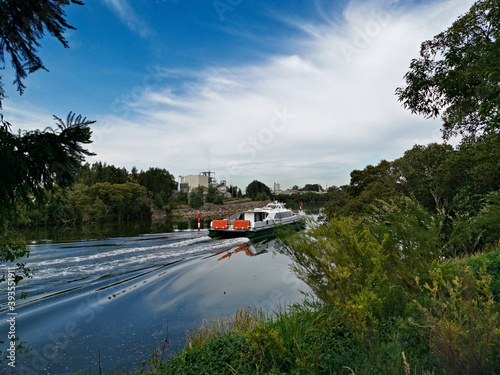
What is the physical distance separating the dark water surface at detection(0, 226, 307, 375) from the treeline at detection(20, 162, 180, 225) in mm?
9131

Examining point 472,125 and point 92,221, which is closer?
point 472,125

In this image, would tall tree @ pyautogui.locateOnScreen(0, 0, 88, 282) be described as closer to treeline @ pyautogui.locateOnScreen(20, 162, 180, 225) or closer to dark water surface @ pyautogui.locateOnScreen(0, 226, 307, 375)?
dark water surface @ pyautogui.locateOnScreen(0, 226, 307, 375)

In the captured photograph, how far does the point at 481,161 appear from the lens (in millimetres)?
10852

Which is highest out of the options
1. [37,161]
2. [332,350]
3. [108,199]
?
[108,199]

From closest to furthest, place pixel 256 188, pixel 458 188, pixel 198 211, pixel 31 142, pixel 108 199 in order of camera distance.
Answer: pixel 31 142
pixel 458 188
pixel 108 199
pixel 198 211
pixel 256 188

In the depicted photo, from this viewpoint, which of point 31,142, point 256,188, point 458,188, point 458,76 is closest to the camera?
point 31,142

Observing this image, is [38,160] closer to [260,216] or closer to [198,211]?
[260,216]

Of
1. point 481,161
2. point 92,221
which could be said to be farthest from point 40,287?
point 92,221

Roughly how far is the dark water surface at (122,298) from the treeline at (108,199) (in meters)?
9.13

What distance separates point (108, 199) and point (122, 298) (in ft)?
115

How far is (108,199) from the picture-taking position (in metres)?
39.8

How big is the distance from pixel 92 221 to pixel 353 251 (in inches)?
1481

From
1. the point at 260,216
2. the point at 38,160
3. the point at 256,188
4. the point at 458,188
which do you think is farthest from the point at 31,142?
the point at 256,188

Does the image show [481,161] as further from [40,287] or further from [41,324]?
[40,287]
